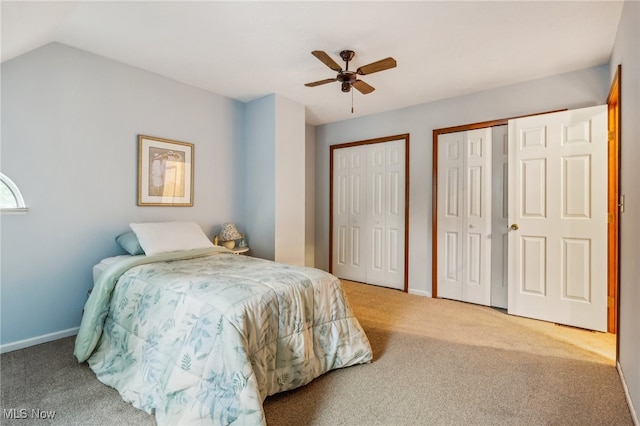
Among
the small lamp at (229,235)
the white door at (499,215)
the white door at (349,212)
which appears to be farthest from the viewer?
the white door at (349,212)

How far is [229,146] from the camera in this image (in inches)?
153

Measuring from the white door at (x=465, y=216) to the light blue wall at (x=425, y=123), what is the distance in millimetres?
168

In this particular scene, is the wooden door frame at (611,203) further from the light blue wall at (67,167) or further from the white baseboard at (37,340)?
the white baseboard at (37,340)

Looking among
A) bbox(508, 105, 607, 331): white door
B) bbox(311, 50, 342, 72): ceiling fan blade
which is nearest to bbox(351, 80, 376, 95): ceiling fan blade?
bbox(311, 50, 342, 72): ceiling fan blade

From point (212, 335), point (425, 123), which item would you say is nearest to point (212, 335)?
point (212, 335)

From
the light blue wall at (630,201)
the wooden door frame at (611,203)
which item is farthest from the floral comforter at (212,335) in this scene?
the wooden door frame at (611,203)

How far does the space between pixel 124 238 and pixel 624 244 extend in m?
3.74

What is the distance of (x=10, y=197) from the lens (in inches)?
94.2

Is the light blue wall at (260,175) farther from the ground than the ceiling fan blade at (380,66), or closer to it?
closer to it

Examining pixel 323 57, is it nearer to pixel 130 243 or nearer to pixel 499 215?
pixel 130 243

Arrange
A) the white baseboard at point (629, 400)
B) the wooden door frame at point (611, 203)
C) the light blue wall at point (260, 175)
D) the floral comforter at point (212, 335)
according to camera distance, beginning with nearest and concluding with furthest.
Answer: the floral comforter at point (212, 335) < the white baseboard at point (629, 400) < the wooden door frame at point (611, 203) < the light blue wall at point (260, 175)

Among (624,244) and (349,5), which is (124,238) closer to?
(349,5)

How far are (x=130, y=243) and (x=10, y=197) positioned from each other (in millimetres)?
878

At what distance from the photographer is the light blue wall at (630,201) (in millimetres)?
1679
